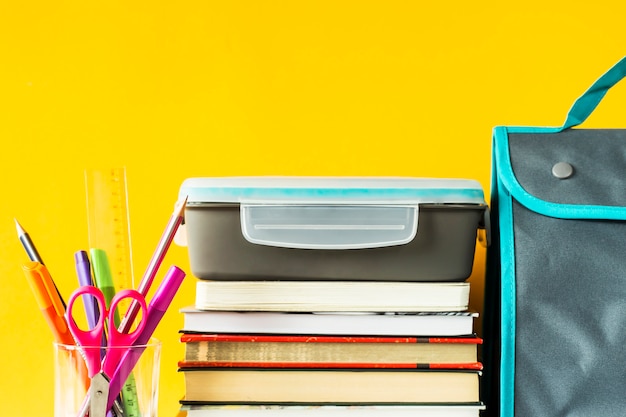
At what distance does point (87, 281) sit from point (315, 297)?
20 cm

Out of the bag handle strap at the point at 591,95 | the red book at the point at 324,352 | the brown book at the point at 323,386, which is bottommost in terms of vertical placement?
the brown book at the point at 323,386

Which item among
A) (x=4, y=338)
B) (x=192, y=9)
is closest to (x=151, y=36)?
(x=192, y=9)

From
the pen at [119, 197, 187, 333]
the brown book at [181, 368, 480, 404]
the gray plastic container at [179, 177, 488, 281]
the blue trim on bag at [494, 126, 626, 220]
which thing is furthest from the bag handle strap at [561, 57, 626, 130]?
the pen at [119, 197, 187, 333]

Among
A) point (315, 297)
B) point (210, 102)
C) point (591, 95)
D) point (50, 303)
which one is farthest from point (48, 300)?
point (591, 95)

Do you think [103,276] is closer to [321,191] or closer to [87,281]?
[87,281]

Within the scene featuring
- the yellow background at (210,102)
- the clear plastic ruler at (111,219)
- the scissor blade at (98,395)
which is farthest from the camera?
the yellow background at (210,102)

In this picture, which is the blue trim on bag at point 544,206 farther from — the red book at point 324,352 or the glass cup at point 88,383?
the glass cup at point 88,383

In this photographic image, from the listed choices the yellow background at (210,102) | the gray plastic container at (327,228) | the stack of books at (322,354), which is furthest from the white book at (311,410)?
the yellow background at (210,102)

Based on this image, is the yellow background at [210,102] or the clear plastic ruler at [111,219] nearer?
the clear plastic ruler at [111,219]

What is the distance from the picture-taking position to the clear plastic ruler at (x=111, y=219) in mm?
721

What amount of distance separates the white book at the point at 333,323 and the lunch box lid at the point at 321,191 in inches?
3.9

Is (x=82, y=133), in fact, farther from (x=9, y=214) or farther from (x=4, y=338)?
(x=4, y=338)

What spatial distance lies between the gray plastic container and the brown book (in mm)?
82

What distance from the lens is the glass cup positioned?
24.9 inches
